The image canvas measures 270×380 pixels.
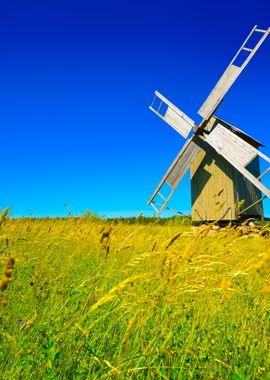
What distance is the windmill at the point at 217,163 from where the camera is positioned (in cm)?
1516

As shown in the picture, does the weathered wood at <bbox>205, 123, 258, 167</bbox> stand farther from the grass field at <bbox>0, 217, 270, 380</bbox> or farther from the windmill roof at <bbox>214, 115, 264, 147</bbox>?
the grass field at <bbox>0, 217, 270, 380</bbox>

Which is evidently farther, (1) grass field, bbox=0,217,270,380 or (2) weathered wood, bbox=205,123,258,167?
(2) weathered wood, bbox=205,123,258,167

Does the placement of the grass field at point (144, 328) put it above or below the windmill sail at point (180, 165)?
below

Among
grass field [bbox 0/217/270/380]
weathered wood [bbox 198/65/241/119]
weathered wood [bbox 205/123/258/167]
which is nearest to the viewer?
grass field [bbox 0/217/270/380]

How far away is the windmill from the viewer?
15156 mm

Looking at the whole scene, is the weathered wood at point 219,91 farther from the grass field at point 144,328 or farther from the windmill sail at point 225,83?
the grass field at point 144,328

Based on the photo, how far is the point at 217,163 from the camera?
1602 centimetres

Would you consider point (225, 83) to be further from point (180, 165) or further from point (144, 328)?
point (144, 328)

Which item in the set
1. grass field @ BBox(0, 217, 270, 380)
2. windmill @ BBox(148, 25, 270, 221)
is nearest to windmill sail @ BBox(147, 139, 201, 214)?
windmill @ BBox(148, 25, 270, 221)

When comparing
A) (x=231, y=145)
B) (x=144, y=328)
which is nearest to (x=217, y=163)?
(x=231, y=145)

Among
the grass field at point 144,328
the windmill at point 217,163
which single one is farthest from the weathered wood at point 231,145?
the grass field at point 144,328

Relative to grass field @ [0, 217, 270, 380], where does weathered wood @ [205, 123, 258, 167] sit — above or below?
above

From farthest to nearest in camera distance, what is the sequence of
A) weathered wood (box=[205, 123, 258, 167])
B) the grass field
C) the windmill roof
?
1. the windmill roof
2. weathered wood (box=[205, 123, 258, 167])
3. the grass field

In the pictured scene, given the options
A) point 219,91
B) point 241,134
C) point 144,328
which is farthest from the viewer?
point 241,134
